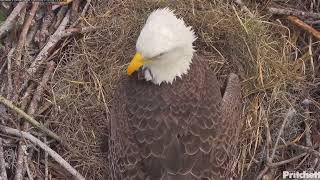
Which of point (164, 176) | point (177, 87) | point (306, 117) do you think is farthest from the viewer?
point (306, 117)

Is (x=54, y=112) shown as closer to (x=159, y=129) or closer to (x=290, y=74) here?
(x=159, y=129)

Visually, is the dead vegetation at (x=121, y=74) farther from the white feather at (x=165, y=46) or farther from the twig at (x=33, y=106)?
the white feather at (x=165, y=46)

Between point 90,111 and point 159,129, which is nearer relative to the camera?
point 159,129

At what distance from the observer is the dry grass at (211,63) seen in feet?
11.9

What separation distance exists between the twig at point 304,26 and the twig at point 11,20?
1.89m

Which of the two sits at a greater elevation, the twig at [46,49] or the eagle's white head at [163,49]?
the twig at [46,49]

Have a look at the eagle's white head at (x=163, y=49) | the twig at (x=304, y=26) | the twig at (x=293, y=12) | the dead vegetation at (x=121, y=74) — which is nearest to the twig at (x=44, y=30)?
the dead vegetation at (x=121, y=74)

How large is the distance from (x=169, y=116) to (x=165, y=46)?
0.43 meters

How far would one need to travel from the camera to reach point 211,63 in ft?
12.8

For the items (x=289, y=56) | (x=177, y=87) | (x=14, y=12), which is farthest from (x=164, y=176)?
(x=14, y=12)

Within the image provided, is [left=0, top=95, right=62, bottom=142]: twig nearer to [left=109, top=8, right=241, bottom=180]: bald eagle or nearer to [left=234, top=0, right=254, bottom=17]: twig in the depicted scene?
[left=109, top=8, right=241, bottom=180]: bald eagle

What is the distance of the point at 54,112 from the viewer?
3.78 m

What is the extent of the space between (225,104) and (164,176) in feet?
2.25

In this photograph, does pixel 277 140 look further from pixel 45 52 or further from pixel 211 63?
pixel 45 52
